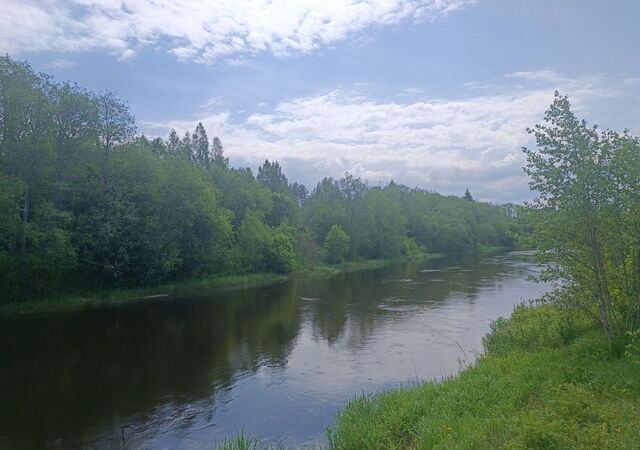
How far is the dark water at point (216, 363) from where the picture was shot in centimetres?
1338

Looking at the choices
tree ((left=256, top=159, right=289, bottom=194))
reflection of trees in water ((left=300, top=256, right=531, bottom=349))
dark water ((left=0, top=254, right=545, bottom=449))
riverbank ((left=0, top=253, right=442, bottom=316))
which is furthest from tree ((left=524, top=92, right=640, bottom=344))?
tree ((left=256, top=159, right=289, bottom=194))

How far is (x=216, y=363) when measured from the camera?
19.7m

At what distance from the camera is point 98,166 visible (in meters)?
40.5

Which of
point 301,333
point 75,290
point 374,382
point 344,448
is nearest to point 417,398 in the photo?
point 344,448

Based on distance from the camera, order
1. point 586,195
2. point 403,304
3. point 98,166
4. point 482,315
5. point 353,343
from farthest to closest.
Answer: point 98,166 < point 403,304 < point 482,315 < point 353,343 < point 586,195

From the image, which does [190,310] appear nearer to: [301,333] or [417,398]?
[301,333]

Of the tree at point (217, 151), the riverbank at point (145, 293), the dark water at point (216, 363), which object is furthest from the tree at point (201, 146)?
the dark water at point (216, 363)

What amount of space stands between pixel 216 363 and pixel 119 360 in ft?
14.4

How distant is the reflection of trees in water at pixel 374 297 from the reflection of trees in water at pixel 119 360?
227 centimetres

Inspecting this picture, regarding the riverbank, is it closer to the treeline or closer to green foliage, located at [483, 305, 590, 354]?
the treeline

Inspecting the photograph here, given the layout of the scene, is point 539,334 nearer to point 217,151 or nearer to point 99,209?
point 99,209

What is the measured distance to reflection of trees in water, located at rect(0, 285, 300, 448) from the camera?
14500 mm

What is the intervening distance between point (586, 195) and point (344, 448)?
27.5 ft

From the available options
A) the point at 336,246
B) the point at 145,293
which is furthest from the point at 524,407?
the point at 336,246
